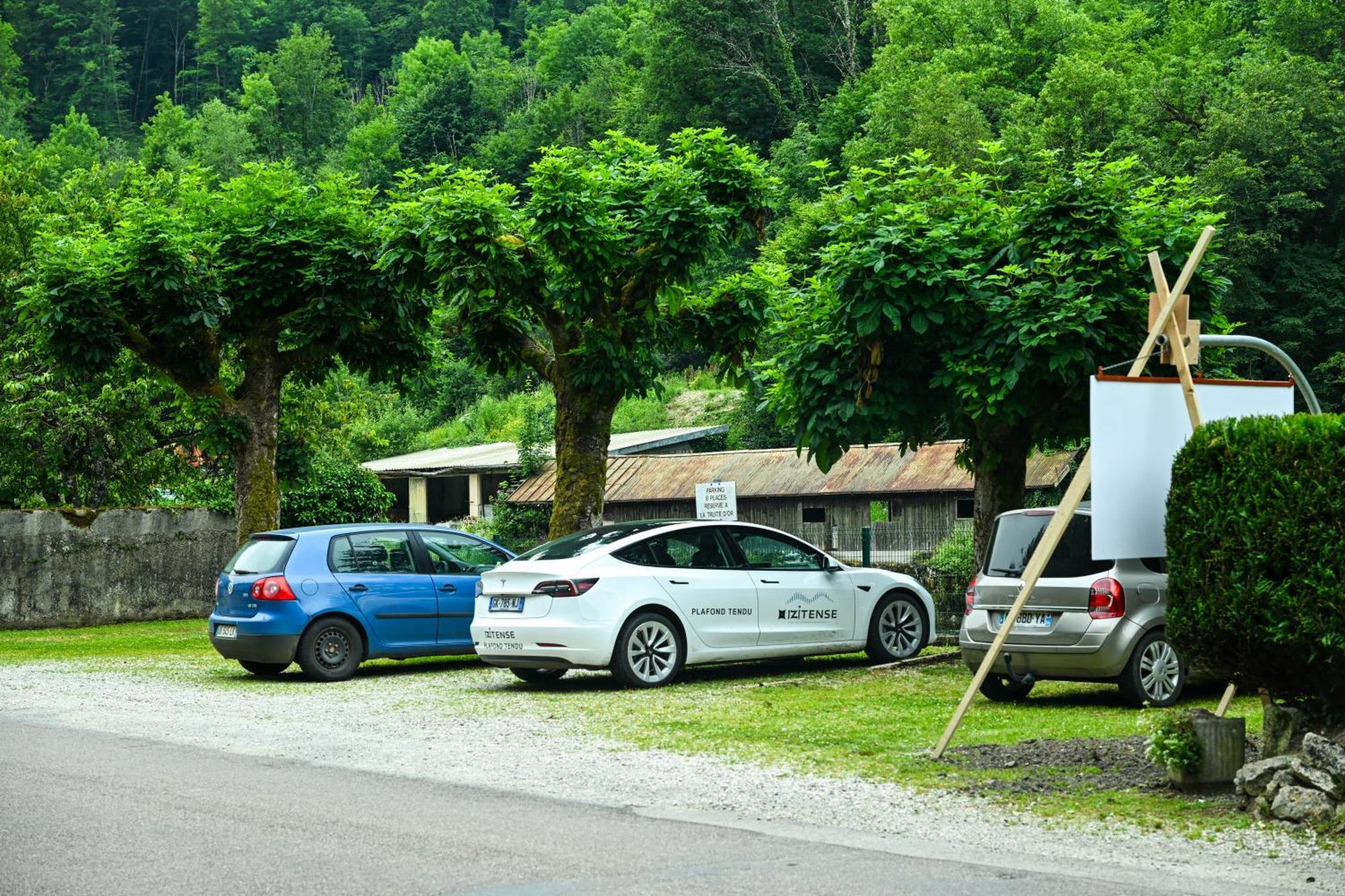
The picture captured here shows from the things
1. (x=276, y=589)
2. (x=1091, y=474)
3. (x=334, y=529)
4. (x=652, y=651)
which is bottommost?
(x=652, y=651)

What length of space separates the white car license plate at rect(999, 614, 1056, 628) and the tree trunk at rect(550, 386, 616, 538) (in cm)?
851

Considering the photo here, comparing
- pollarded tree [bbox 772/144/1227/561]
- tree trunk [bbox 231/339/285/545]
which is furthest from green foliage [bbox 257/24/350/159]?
pollarded tree [bbox 772/144/1227/561]

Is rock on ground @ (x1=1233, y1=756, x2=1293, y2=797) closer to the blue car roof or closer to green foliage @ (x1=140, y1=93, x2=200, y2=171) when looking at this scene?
the blue car roof

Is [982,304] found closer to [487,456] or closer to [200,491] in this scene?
[200,491]

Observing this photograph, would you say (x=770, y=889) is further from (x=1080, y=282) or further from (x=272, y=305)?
(x=272, y=305)

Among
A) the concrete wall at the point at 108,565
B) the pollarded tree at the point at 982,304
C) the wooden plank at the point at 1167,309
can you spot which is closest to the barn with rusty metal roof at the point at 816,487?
the concrete wall at the point at 108,565

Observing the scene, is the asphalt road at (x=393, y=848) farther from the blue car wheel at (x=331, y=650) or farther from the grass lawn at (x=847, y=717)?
the blue car wheel at (x=331, y=650)

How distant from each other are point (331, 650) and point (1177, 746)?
1023 cm

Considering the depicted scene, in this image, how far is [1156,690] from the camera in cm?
1275

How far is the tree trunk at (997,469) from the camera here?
16781mm

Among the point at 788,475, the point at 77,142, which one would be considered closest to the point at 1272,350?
the point at 788,475

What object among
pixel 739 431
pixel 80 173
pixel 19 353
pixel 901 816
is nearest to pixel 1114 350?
pixel 901 816

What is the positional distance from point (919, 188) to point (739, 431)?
3850 centimetres

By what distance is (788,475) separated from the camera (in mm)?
40750
